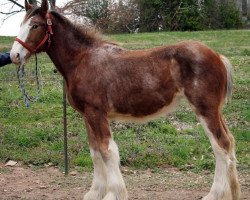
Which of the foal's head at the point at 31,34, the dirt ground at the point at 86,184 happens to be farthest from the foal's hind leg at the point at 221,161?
the foal's head at the point at 31,34

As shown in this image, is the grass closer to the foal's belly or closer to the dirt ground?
the dirt ground

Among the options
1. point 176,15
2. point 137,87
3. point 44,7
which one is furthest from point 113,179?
point 176,15

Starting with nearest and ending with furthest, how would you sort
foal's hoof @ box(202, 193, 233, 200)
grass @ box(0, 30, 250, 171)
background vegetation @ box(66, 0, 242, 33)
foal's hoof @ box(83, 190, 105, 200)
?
foal's hoof @ box(202, 193, 233, 200) < foal's hoof @ box(83, 190, 105, 200) < grass @ box(0, 30, 250, 171) < background vegetation @ box(66, 0, 242, 33)

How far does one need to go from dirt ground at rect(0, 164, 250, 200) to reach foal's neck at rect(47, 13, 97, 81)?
5.58ft

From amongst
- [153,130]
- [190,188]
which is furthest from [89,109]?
[153,130]

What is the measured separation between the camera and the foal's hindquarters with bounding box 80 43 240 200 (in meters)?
6.09

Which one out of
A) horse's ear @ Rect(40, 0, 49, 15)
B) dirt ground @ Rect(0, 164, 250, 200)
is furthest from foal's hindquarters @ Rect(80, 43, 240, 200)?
horse's ear @ Rect(40, 0, 49, 15)

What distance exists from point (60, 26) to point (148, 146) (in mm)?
3491

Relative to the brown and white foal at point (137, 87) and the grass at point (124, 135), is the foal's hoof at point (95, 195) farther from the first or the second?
the grass at point (124, 135)

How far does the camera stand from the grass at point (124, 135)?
8914mm

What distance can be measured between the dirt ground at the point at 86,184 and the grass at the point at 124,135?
0.36 meters

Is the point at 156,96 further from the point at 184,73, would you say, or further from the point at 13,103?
the point at 13,103

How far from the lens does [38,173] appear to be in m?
8.45

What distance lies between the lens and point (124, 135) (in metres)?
9.86
